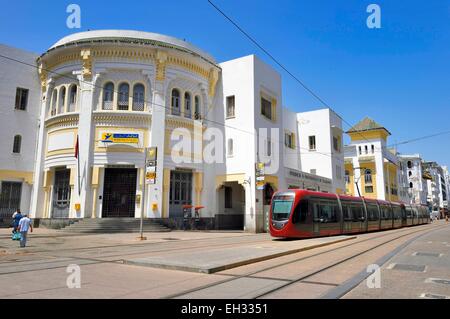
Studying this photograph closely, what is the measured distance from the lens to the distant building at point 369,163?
6419 cm

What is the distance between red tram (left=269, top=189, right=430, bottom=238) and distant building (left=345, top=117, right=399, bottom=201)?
3501cm

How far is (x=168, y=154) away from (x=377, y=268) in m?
21.9

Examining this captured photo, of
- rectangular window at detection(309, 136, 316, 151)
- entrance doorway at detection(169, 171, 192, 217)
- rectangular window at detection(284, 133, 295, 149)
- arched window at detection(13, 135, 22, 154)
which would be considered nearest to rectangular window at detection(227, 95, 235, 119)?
entrance doorway at detection(169, 171, 192, 217)

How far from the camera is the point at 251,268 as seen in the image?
381 inches

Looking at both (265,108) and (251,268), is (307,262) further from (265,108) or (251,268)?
(265,108)

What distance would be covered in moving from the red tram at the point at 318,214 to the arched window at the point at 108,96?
624 inches

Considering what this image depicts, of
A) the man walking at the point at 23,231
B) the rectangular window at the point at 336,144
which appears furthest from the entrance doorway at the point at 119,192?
the rectangular window at the point at 336,144

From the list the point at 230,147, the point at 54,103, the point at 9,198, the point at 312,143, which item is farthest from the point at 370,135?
the point at 9,198

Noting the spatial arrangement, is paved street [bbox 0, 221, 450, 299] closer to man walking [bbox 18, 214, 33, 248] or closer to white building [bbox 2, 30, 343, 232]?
man walking [bbox 18, 214, 33, 248]

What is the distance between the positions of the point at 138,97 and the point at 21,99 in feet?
34.4

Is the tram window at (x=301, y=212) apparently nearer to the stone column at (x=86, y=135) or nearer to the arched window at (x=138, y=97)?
the arched window at (x=138, y=97)

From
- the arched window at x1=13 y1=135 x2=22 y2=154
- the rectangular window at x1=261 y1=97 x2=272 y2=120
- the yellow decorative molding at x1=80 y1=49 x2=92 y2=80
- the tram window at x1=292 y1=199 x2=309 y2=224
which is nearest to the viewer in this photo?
the tram window at x1=292 y1=199 x2=309 y2=224

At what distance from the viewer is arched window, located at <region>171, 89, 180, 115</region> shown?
30.6 m
